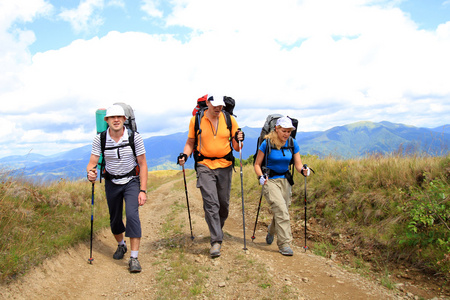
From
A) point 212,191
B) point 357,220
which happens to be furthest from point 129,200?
point 357,220

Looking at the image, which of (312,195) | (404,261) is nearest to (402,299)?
(404,261)

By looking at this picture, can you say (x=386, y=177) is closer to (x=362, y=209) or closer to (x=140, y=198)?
(x=362, y=209)

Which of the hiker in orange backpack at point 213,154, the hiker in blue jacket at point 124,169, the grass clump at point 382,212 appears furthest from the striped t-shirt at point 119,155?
the grass clump at point 382,212

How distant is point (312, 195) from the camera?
9.67 metres

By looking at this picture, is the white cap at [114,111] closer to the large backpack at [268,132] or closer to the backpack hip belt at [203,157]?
the backpack hip belt at [203,157]

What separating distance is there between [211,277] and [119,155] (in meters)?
2.61

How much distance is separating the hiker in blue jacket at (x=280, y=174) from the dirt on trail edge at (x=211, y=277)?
51cm

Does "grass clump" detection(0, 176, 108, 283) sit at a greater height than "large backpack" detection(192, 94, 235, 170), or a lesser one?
lesser

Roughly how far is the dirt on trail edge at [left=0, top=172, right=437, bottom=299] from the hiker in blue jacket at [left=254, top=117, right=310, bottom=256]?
1.66ft

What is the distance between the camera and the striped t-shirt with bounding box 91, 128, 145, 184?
5383 millimetres

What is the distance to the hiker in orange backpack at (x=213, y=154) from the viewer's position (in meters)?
6.00

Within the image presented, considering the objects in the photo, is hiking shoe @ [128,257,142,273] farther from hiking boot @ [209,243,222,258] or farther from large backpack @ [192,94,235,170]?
large backpack @ [192,94,235,170]

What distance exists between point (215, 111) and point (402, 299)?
14.4ft

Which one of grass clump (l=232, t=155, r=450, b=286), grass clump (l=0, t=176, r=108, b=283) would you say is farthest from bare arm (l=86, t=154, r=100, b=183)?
grass clump (l=232, t=155, r=450, b=286)
